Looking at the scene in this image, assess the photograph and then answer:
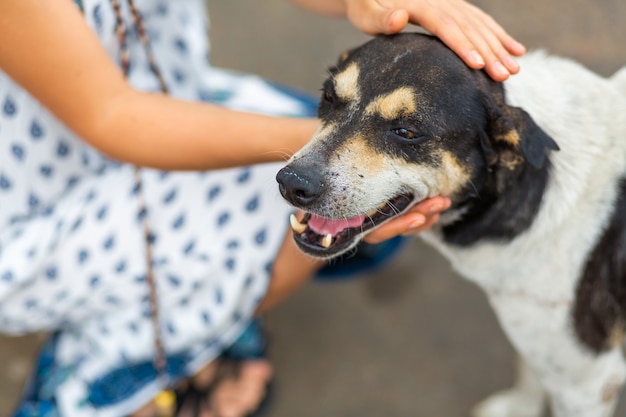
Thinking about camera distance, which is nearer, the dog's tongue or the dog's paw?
the dog's tongue

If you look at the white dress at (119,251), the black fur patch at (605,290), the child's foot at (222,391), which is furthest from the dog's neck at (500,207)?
the child's foot at (222,391)

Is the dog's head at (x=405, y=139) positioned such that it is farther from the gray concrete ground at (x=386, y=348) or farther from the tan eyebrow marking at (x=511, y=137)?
the gray concrete ground at (x=386, y=348)

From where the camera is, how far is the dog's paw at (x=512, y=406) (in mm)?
2697

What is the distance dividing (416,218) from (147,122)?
89 centimetres

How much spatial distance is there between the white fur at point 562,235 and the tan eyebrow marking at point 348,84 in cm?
44

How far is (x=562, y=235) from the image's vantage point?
2.02 meters

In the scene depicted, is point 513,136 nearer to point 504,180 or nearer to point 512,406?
point 504,180

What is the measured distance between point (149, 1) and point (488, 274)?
151 centimetres

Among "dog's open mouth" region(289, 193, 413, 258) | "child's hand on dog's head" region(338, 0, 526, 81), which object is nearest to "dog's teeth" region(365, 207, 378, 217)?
"dog's open mouth" region(289, 193, 413, 258)

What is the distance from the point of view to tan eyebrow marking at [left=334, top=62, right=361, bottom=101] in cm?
193

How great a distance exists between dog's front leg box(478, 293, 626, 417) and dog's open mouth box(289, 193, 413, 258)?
0.49 meters

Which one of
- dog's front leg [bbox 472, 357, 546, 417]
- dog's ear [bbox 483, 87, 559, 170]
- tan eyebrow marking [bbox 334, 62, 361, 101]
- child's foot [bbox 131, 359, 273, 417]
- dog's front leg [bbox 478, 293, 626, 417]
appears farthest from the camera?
child's foot [bbox 131, 359, 273, 417]

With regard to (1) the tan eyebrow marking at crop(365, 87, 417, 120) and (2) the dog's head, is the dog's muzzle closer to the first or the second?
(2) the dog's head

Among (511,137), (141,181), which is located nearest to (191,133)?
(141,181)
